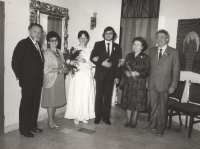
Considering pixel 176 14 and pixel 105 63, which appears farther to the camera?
pixel 176 14

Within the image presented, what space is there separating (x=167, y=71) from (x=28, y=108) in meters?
2.27

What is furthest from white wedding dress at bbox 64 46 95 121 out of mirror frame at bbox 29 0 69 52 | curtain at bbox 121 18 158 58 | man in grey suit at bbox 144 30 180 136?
curtain at bbox 121 18 158 58

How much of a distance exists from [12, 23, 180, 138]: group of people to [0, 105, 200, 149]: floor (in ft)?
0.47

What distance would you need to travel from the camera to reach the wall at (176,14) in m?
4.04

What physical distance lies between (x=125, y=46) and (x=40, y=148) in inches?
127

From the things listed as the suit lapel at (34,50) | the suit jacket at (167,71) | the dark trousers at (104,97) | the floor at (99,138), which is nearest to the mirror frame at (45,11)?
the suit lapel at (34,50)

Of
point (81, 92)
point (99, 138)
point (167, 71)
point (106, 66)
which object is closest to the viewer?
point (99, 138)

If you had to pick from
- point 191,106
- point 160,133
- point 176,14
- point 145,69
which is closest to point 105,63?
point 145,69

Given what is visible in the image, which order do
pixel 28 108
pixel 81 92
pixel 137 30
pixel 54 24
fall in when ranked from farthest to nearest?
1. pixel 137 30
2. pixel 54 24
3. pixel 81 92
4. pixel 28 108

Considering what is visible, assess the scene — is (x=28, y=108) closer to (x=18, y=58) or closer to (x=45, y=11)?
(x=18, y=58)

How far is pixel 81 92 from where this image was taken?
3891mm

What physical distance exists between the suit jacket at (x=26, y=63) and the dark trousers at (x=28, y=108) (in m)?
0.12

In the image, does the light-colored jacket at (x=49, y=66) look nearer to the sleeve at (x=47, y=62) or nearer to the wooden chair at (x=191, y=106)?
the sleeve at (x=47, y=62)

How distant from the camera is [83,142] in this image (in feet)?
10.3
